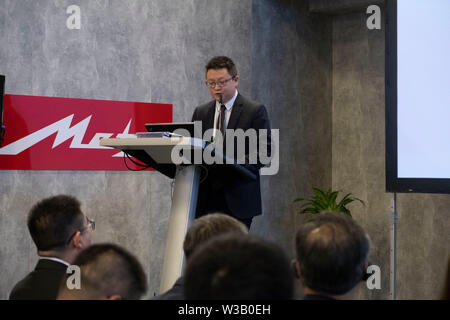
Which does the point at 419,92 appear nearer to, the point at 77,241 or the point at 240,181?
the point at 240,181

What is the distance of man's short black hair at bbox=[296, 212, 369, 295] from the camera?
54.1 inches

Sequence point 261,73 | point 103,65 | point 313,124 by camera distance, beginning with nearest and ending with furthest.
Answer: point 103,65
point 261,73
point 313,124

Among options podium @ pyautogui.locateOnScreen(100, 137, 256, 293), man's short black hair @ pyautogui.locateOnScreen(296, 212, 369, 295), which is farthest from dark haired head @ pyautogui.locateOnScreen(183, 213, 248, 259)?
podium @ pyautogui.locateOnScreen(100, 137, 256, 293)

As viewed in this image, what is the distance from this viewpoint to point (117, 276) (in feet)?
4.19

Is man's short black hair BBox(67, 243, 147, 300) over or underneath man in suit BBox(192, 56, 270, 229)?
underneath

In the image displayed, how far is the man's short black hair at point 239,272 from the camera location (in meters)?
0.89

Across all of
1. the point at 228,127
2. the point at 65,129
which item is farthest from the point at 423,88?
the point at 65,129

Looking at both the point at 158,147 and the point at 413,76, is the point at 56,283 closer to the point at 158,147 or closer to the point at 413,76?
the point at 158,147

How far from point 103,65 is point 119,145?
75.6 inches

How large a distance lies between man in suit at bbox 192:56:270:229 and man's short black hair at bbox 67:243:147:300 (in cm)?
148

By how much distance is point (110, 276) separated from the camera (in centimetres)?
127

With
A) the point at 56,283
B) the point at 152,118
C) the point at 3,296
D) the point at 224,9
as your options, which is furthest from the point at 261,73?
the point at 56,283

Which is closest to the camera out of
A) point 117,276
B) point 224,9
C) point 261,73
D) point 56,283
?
point 117,276

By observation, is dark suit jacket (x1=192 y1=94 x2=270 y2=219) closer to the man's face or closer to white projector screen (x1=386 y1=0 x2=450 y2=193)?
the man's face
